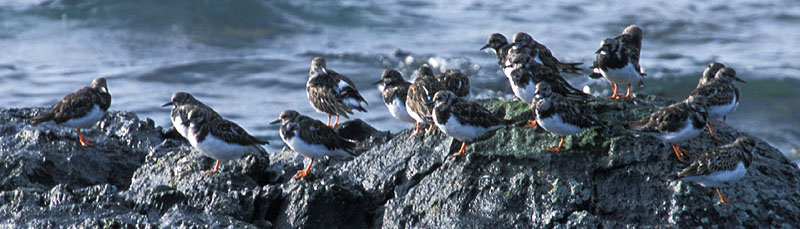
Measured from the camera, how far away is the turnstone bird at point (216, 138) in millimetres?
7223

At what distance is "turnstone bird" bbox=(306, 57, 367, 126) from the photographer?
879cm

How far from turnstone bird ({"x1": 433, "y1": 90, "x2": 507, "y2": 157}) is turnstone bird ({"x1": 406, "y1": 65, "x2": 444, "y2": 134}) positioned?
32 cm

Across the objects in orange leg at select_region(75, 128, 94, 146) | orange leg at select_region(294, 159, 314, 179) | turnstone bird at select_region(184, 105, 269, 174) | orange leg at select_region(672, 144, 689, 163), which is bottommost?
orange leg at select_region(75, 128, 94, 146)

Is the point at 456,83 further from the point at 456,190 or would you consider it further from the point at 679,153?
the point at 679,153

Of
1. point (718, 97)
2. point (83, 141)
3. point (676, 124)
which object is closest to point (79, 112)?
Answer: point (83, 141)

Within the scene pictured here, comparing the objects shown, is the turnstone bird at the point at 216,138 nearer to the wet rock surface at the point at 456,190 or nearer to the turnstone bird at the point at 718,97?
the wet rock surface at the point at 456,190

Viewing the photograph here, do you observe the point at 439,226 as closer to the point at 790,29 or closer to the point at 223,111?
the point at 223,111

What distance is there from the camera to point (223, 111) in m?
14.0

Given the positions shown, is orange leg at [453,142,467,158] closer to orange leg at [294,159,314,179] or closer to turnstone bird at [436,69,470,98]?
turnstone bird at [436,69,470,98]

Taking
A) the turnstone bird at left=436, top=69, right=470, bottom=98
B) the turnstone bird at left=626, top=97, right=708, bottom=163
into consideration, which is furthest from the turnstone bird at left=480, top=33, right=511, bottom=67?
the turnstone bird at left=626, top=97, right=708, bottom=163

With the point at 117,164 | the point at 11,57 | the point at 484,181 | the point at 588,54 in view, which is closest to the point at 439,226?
the point at 484,181

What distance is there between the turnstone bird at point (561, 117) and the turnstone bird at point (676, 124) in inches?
14.0

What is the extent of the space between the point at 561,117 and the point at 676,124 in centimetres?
85

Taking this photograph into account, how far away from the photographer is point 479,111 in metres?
6.59
